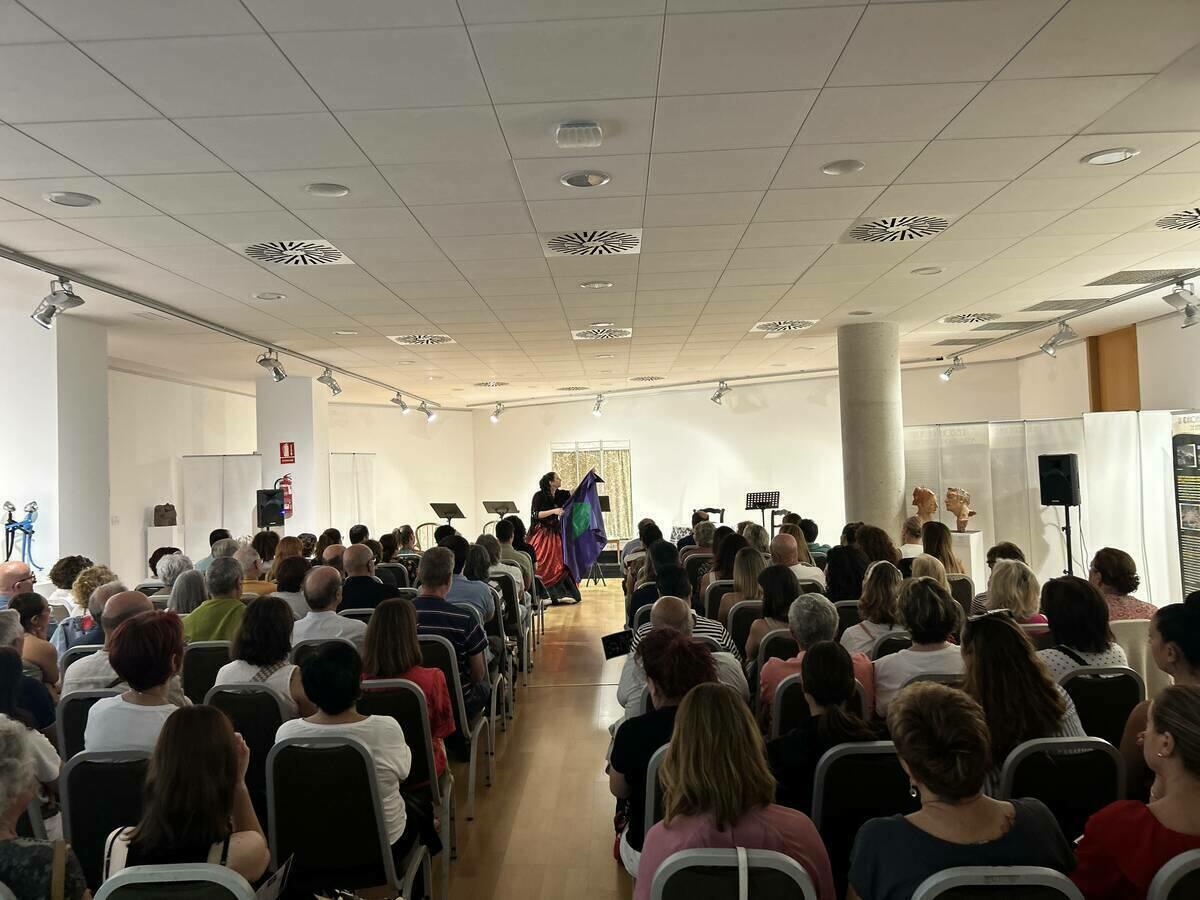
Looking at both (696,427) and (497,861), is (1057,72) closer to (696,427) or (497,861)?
(497,861)

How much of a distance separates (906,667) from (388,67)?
3133 mm

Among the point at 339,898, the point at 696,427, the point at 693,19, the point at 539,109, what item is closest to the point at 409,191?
the point at 539,109

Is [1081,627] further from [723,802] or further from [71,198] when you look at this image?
[71,198]

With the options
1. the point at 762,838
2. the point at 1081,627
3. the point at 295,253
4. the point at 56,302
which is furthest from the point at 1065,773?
the point at 56,302

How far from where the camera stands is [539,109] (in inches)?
155

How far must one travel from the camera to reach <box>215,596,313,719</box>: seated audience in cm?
348

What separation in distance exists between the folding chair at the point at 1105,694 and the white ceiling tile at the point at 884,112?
8.30ft

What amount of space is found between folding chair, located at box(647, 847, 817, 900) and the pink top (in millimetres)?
159

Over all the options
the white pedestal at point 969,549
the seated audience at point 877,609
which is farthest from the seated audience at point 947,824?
the white pedestal at point 969,549

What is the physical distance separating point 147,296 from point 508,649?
4.46 meters

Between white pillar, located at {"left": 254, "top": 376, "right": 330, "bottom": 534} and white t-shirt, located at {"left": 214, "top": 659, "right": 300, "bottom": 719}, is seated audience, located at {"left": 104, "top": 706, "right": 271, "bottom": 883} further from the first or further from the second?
white pillar, located at {"left": 254, "top": 376, "right": 330, "bottom": 534}

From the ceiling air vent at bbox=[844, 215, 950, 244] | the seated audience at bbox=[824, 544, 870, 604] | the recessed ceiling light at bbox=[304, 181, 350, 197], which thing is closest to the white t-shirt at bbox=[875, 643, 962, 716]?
the seated audience at bbox=[824, 544, 870, 604]

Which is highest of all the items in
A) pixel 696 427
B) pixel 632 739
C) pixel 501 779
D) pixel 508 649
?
pixel 696 427

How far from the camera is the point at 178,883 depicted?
189cm
